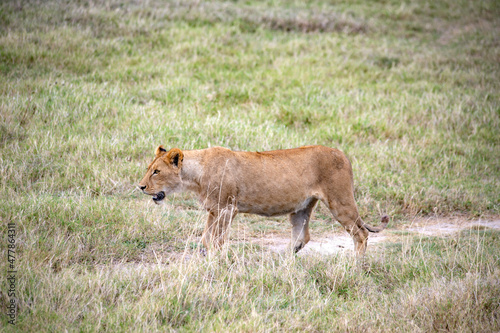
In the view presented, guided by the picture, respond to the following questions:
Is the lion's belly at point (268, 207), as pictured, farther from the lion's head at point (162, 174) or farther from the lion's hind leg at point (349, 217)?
the lion's head at point (162, 174)

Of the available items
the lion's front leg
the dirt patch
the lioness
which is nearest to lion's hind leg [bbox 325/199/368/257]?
the lioness

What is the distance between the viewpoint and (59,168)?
7.67m

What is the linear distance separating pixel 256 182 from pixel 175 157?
39.2 inches

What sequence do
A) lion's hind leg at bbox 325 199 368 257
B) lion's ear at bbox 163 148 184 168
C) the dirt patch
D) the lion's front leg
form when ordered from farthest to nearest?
1. the dirt patch
2. lion's hind leg at bbox 325 199 368 257
3. lion's ear at bbox 163 148 184 168
4. the lion's front leg

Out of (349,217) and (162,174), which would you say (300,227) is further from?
(162,174)

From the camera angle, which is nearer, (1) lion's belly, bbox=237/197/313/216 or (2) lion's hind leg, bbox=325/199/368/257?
(1) lion's belly, bbox=237/197/313/216

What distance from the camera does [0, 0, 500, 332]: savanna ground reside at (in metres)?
4.49

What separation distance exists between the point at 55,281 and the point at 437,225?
18.2 feet

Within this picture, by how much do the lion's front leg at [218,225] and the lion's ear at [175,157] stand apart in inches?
27.1

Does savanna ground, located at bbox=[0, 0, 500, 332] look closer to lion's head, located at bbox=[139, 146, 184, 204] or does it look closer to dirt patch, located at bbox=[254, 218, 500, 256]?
dirt patch, located at bbox=[254, 218, 500, 256]

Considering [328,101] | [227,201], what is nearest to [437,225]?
[227,201]

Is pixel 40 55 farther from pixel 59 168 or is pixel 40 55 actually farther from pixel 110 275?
pixel 110 275

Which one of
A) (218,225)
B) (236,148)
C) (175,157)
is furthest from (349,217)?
(236,148)

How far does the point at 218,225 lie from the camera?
18.6 feet
